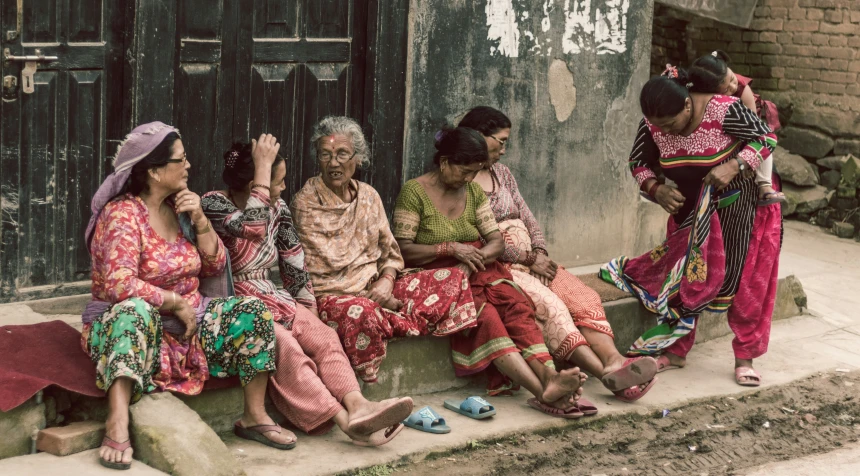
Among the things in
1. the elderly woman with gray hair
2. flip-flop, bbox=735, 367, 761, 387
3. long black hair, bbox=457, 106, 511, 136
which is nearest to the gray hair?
the elderly woman with gray hair

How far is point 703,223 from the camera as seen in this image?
614 centimetres

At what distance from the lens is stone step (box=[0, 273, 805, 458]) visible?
4414 mm

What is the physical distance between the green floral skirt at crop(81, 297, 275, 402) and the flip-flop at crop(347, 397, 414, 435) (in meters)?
0.42

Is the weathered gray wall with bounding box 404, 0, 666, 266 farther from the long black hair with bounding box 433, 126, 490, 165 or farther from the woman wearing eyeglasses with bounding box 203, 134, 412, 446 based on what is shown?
the woman wearing eyeglasses with bounding box 203, 134, 412, 446

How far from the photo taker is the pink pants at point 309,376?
4941 mm

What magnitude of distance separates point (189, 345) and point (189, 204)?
22.6 inches

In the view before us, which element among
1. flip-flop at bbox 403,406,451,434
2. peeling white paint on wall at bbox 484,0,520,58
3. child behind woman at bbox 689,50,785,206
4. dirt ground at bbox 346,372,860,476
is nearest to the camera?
dirt ground at bbox 346,372,860,476

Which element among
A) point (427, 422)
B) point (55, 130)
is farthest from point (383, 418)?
point (55, 130)

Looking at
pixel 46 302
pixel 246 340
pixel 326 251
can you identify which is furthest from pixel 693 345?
pixel 46 302

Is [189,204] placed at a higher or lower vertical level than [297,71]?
lower

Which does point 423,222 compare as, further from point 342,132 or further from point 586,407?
point 586,407

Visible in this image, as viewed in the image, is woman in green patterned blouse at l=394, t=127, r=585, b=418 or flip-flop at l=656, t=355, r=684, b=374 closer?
woman in green patterned blouse at l=394, t=127, r=585, b=418

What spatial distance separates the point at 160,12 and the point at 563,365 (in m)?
2.67

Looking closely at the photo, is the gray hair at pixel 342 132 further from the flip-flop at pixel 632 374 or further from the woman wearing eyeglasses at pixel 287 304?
the flip-flop at pixel 632 374
